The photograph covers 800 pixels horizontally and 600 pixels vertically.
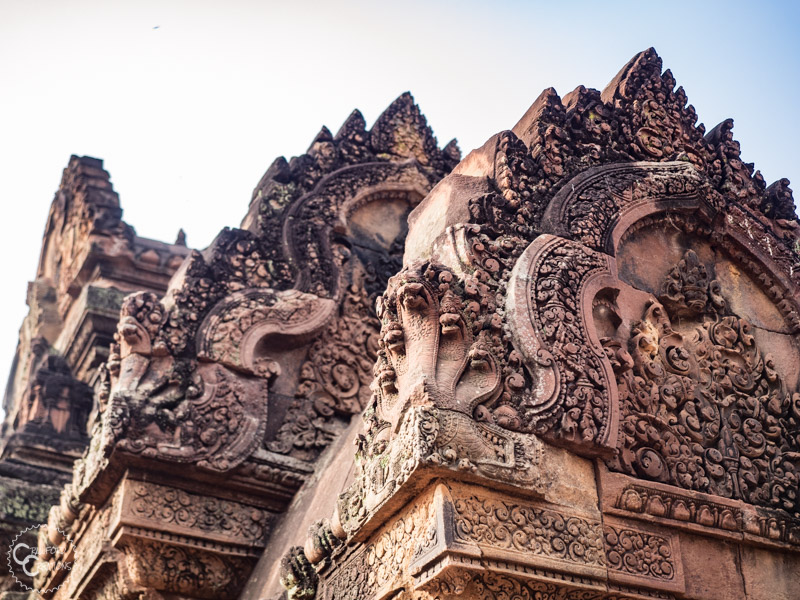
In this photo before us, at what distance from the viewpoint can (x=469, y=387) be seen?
5.04 m

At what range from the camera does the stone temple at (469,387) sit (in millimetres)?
4871

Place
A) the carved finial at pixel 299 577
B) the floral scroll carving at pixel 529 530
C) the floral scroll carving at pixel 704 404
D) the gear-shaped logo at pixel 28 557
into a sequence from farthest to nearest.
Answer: the gear-shaped logo at pixel 28 557 < the carved finial at pixel 299 577 < the floral scroll carving at pixel 704 404 < the floral scroll carving at pixel 529 530

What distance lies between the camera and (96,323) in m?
11.2

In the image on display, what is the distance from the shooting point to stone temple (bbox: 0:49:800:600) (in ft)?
16.0

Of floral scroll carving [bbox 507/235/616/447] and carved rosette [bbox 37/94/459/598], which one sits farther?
carved rosette [bbox 37/94/459/598]

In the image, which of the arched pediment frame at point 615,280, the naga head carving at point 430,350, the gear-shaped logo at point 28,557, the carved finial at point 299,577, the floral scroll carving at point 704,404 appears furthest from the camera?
the gear-shaped logo at point 28,557

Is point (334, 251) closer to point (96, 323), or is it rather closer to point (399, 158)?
point (399, 158)

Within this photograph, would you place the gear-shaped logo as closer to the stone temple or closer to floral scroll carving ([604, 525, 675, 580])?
the stone temple

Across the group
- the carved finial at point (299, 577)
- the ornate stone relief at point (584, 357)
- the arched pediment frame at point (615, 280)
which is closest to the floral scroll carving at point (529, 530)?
the ornate stone relief at point (584, 357)

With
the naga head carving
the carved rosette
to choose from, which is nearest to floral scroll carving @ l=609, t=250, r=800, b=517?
the naga head carving

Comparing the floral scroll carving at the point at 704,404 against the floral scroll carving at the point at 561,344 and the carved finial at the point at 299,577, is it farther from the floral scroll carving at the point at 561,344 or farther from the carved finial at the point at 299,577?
the carved finial at the point at 299,577

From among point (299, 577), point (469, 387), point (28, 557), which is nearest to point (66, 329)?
point (28, 557)

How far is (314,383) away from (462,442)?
11.7 feet

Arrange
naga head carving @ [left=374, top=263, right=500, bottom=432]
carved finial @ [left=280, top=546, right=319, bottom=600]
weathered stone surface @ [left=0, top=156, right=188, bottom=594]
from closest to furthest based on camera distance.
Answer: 1. naga head carving @ [left=374, top=263, right=500, bottom=432]
2. carved finial @ [left=280, top=546, right=319, bottom=600]
3. weathered stone surface @ [left=0, top=156, right=188, bottom=594]
